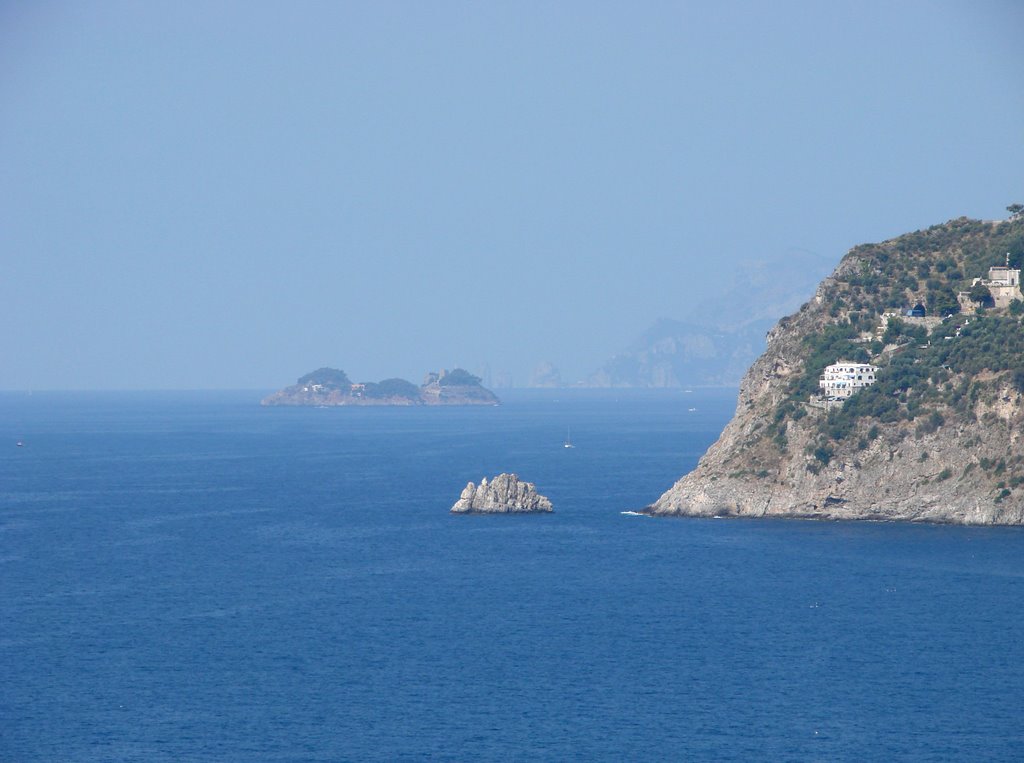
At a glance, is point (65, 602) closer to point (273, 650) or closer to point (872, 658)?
point (273, 650)

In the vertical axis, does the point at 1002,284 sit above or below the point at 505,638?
above

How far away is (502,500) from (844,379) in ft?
106

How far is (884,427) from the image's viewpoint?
399 feet

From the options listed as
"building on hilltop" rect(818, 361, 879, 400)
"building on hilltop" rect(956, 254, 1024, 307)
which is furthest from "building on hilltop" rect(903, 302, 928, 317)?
"building on hilltop" rect(818, 361, 879, 400)

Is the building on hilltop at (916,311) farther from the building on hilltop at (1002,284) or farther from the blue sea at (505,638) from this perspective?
the blue sea at (505,638)

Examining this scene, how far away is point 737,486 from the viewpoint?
123812 mm

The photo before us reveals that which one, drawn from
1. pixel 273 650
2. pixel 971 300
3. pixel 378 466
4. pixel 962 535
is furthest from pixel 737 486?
pixel 378 466

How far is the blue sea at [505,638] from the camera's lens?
62.0m

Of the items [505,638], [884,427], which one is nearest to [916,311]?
[884,427]

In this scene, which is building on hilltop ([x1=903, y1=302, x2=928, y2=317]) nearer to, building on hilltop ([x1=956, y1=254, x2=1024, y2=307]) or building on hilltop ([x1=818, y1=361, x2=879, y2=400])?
building on hilltop ([x1=956, y1=254, x2=1024, y2=307])

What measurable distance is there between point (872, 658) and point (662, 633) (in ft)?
38.4

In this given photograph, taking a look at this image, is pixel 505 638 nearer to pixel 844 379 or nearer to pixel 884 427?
pixel 884 427

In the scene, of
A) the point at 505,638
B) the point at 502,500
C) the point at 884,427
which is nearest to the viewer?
the point at 505,638

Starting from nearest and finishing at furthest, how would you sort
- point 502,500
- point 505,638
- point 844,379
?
point 505,638 < point 844,379 < point 502,500
